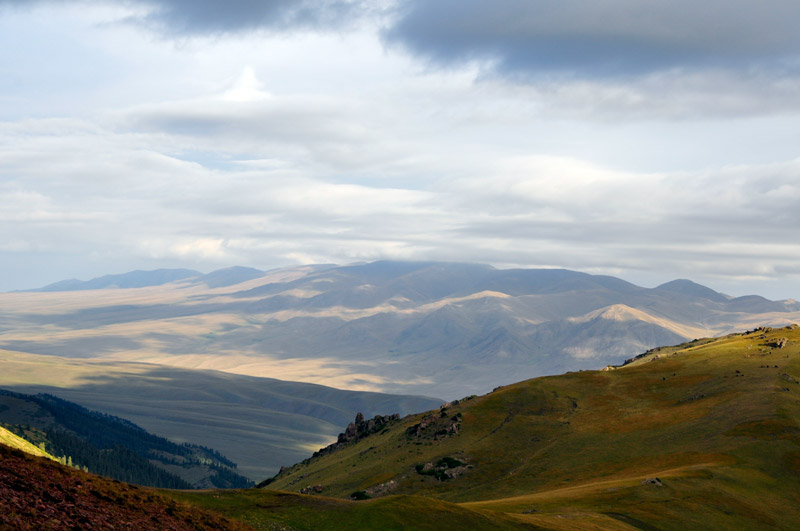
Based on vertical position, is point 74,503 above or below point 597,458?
above

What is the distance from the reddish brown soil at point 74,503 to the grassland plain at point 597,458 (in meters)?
11.1

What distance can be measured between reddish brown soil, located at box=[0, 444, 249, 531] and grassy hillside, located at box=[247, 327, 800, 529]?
37185 millimetres

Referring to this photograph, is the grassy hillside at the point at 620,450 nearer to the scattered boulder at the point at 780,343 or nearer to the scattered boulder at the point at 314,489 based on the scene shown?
the scattered boulder at the point at 314,489

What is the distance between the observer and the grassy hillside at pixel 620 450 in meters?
85.8

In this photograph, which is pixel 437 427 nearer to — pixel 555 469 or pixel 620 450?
pixel 555 469

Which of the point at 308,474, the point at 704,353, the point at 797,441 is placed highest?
the point at 704,353

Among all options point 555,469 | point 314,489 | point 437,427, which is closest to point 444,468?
point 555,469

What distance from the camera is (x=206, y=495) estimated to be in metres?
67.4

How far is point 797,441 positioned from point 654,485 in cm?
3908

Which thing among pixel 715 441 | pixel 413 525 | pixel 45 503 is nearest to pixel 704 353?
pixel 715 441

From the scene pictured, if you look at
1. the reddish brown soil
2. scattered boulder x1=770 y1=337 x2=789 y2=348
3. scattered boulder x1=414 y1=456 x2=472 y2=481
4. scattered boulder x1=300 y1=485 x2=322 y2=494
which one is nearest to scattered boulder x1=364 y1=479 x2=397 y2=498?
scattered boulder x1=414 y1=456 x2=472 y2=481

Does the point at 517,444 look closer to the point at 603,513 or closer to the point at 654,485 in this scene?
the point at 654,485

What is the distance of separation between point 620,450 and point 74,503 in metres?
106

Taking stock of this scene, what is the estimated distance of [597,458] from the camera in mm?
123125
